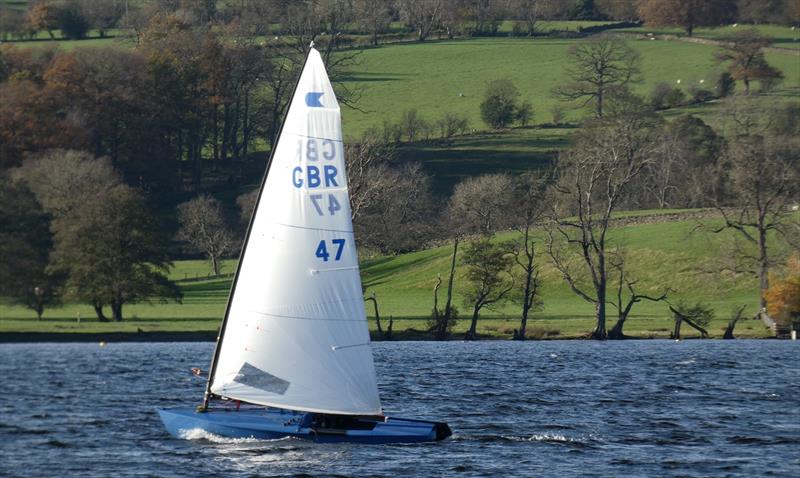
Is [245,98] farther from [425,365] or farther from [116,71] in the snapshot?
[425,365]

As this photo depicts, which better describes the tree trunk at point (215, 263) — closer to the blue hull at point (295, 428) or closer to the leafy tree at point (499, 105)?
the leafy tree at point (499, 105)

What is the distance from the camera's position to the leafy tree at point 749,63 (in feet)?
603

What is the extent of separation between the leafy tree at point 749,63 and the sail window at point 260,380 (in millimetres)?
152784

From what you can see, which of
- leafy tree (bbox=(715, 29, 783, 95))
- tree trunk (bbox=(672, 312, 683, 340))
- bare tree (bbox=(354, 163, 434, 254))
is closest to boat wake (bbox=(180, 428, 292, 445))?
tree trunk (bbox=(672, 312, 683, 340))

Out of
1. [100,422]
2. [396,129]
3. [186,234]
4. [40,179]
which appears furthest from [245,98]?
[100,422]

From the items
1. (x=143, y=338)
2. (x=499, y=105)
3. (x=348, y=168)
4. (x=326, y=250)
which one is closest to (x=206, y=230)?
(x=348, y=168)

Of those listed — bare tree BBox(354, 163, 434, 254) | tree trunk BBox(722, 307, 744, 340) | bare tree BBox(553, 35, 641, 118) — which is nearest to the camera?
tree trunk BBox(722, 307, 744, 340)

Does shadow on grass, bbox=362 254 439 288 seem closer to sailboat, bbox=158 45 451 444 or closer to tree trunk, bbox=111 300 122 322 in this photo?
tree trunk, bbox=111 300 122 322

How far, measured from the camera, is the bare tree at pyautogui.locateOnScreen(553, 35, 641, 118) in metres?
185

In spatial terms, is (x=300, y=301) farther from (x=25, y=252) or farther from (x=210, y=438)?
(x=25, y=252)

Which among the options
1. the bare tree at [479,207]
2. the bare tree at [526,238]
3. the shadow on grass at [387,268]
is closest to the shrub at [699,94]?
the bare tree at [526,238]

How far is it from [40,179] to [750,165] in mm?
60735

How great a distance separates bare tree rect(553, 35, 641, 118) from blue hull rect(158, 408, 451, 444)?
468ft

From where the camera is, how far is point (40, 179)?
120 m
